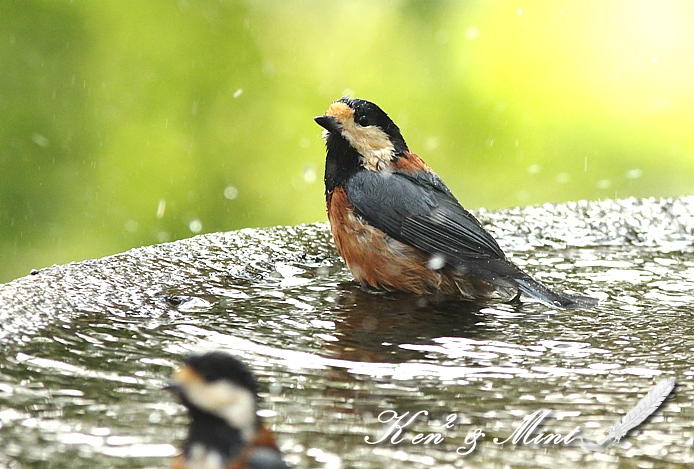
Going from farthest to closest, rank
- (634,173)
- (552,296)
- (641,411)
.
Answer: (634,173) < (552,296) < (641,411)

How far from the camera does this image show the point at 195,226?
8336 millimetres

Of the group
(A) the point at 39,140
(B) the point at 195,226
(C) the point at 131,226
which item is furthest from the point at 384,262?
(A) the point at 39,140

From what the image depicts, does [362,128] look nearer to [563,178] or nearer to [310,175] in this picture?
[310,175]

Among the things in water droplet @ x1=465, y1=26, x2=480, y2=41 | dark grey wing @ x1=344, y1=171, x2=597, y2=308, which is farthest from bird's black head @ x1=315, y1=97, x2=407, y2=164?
water droplet @ x1=465, y1=26, x2=480, y2=41

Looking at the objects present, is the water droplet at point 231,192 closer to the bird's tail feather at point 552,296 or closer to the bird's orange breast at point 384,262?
the bird's orange breast at point 384,262

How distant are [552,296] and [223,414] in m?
2.08

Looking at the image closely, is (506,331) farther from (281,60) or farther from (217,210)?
(281,60)

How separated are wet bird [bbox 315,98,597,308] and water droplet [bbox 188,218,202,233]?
4179 millimetres

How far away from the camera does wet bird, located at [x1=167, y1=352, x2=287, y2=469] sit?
5.01 ft

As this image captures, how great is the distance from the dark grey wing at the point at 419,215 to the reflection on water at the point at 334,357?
0.92ft

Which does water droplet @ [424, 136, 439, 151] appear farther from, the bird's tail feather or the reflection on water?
the bird's tail feather

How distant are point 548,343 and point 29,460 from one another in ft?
5.20

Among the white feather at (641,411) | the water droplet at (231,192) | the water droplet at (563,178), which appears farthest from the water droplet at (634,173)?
the white feather at (641,411)

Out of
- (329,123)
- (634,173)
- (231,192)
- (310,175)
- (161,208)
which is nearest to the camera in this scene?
(329,123)
